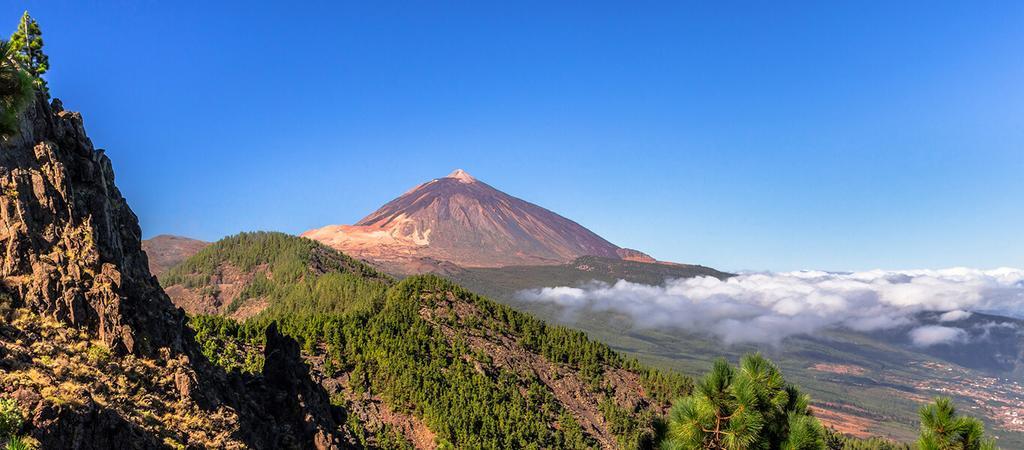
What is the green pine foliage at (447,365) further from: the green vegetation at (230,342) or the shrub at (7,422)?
the shrub at (7,422)

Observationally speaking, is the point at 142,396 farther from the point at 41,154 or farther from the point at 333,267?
the point at 333,267

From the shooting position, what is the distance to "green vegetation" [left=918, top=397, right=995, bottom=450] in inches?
481

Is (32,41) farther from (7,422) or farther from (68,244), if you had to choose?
(7,422)

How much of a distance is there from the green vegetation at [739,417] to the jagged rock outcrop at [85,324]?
16.6 metres

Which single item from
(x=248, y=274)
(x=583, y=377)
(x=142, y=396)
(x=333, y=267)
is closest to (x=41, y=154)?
(x=142, y=396)

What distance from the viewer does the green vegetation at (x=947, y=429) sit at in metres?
12.2

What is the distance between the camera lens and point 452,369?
65438 millimetres

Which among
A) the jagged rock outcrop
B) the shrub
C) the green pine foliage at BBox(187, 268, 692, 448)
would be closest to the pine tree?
the jagged rock outcrop

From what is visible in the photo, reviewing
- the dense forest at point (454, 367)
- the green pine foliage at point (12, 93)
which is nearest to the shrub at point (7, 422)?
the green pine foliage at point (12, 93)

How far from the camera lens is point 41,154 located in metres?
23.3

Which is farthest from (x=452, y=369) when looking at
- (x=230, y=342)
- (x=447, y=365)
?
(x=230, y=342)

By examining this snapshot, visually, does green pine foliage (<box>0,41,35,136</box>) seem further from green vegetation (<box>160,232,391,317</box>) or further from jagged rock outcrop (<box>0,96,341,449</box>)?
green vegetation (<box>160,232,391,317</box>)

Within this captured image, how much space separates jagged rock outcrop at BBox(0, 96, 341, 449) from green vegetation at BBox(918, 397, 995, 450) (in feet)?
71.5

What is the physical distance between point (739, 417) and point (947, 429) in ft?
16.7
